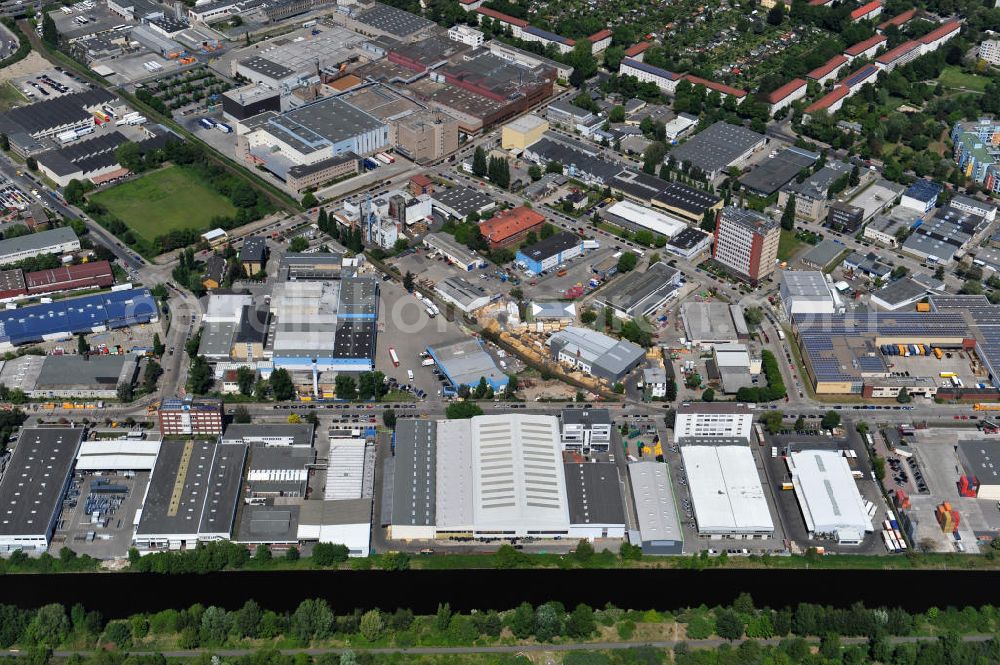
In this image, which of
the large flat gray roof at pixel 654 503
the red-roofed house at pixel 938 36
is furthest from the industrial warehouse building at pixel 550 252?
the red-roofed house at pixel 938 36

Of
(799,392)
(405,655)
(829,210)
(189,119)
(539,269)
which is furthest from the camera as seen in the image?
(189,119)

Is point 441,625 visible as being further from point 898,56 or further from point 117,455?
point 898,56

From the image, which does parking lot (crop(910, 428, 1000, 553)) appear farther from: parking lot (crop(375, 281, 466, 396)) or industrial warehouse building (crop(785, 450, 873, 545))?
parking lot (crop(375, 281, 466, 396))

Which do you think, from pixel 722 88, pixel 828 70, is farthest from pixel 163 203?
pixel 828 70

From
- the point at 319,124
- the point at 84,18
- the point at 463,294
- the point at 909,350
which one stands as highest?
the point at 909,350

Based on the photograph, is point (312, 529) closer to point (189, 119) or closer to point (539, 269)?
point (539, 269)

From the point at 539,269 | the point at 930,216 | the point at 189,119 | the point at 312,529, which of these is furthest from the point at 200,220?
the point at 930,216

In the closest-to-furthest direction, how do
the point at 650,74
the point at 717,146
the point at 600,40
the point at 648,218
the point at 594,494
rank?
the point at 594,494
the point at 648,218
the point at 717,146
the point at 650,74
the point at 600,40
